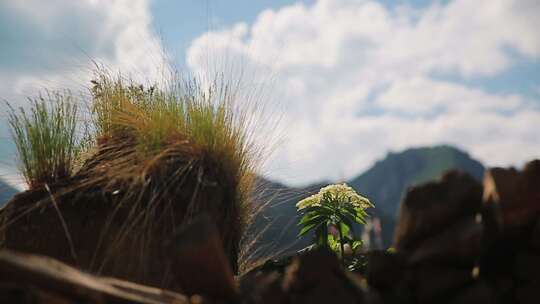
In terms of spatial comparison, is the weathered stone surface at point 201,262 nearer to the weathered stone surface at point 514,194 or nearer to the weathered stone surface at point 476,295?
the weathered stone surface at point 476,295

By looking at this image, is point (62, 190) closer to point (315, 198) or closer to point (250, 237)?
point (250, 237)

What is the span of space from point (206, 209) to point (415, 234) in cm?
140

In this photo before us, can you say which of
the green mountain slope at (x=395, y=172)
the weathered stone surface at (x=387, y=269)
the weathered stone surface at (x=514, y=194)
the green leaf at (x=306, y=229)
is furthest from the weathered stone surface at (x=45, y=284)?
the green mountain slope at (x=395, y=172)

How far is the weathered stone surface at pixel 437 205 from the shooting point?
79.4 inches

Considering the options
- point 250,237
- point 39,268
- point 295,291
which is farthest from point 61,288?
point 250,237

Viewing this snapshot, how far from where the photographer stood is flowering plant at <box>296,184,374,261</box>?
13.9ft

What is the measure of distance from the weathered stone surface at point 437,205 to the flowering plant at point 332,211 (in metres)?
2.11

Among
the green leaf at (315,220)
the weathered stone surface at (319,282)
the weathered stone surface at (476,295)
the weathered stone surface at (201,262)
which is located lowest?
the weathered stone surface at (476,295)

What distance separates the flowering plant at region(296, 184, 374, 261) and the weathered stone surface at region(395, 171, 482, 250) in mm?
2107

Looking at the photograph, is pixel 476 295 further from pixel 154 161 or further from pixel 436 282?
pixel 154 161

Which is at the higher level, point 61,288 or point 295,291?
point 61,288

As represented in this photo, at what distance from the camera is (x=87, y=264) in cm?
313

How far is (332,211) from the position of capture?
13.9ft

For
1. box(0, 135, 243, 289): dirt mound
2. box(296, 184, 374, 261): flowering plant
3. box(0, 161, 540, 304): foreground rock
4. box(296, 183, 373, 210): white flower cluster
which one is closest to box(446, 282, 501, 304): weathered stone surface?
box(0, 161, 540, 304): foreground rock
